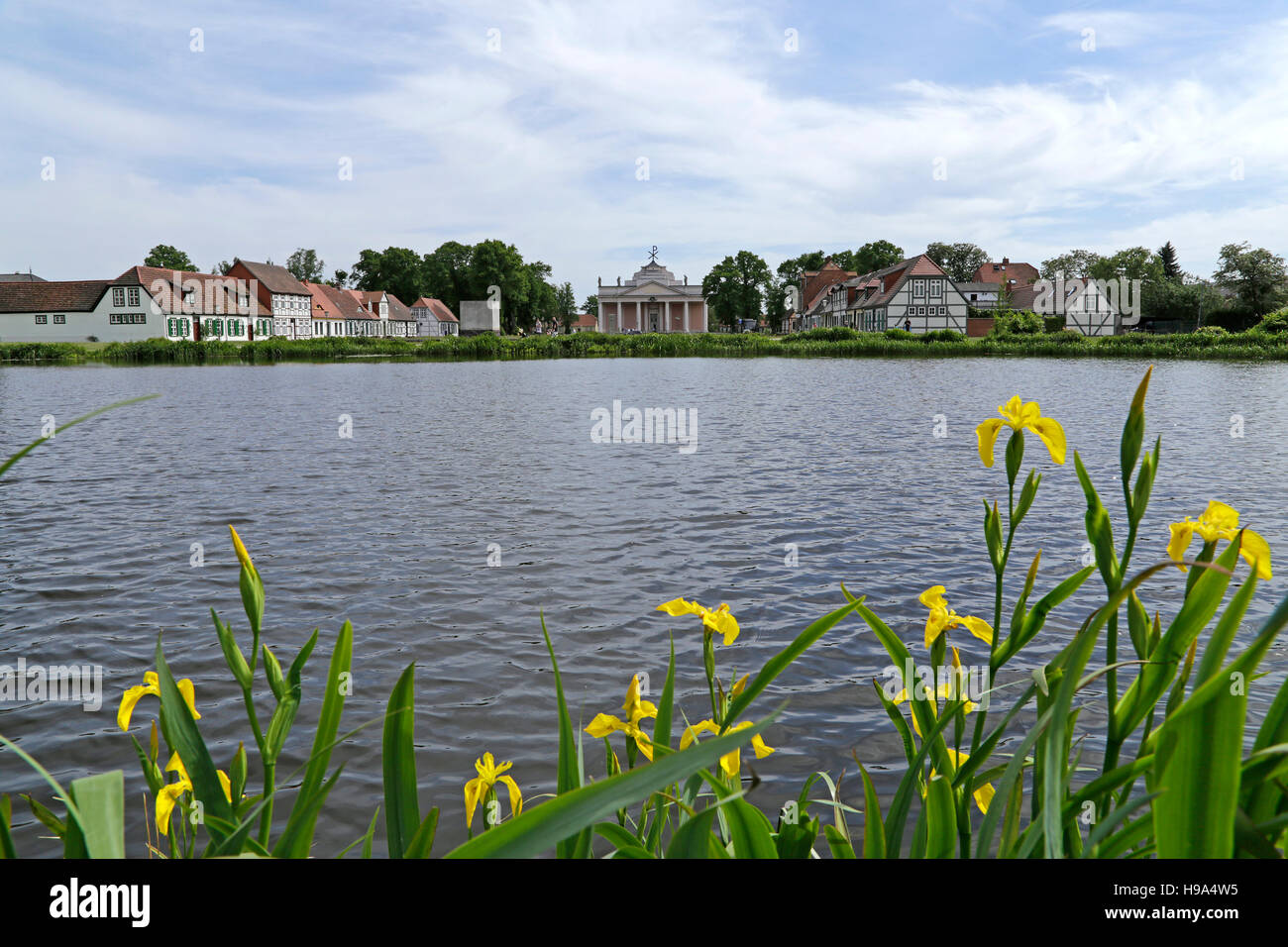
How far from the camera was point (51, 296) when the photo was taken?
7456cm

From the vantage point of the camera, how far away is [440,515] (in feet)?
37.7

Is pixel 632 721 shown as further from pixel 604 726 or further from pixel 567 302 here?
pixel 567 302

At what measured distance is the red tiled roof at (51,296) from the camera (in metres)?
73.7

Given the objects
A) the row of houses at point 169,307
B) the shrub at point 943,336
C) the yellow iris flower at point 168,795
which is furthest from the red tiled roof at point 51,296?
the yellow iris flower at point 168,795

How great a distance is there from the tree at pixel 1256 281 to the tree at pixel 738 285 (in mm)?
52793

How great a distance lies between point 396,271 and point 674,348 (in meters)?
62.2

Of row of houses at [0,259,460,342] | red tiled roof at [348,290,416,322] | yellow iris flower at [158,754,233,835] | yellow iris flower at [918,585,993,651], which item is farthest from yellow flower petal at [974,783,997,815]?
red tiled roof at [348,290,416,322]

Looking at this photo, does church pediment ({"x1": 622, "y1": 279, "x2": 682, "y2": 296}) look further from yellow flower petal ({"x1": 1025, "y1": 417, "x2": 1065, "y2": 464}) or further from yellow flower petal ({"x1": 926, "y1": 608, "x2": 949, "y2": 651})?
yellow flower petal ({"x1": 1025, "y1": 417, "x2": 1065, "y2": 464})

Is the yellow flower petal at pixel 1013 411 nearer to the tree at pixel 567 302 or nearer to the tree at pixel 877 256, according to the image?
the tree at pixel 877 256

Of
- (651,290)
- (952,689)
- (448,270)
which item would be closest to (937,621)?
(952,689)

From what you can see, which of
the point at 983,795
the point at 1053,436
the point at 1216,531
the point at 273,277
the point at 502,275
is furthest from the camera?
the point at 502,275

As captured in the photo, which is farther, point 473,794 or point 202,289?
point 202,289

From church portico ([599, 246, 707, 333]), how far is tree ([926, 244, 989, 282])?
1426 inches
